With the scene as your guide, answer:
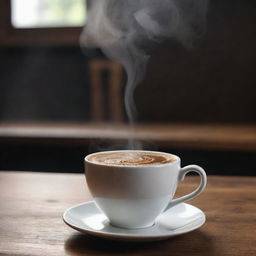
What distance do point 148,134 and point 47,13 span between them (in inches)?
41.5

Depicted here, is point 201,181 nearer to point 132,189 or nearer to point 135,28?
point 132,189

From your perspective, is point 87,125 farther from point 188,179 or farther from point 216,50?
point 188,179

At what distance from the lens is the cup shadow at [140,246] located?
607 mm

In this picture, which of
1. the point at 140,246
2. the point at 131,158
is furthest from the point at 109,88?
the point at 140,246

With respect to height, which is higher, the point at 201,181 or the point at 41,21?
the point at 41,21

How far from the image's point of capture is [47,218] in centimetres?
77

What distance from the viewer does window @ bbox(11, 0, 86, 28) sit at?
2.57 m

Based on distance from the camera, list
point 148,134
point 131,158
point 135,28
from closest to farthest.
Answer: point 131,158 < point 148,134 < point 135,28

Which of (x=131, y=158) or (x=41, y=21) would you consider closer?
(x=131, y=158)

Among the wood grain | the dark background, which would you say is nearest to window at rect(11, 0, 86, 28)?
the dark background

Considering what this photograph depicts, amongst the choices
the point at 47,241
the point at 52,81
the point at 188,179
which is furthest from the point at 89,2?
the point at 47,241

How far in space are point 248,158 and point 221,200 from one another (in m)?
1.05

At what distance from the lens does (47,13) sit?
2605 millimetres

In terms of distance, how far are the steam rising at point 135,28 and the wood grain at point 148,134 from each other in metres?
0.16
